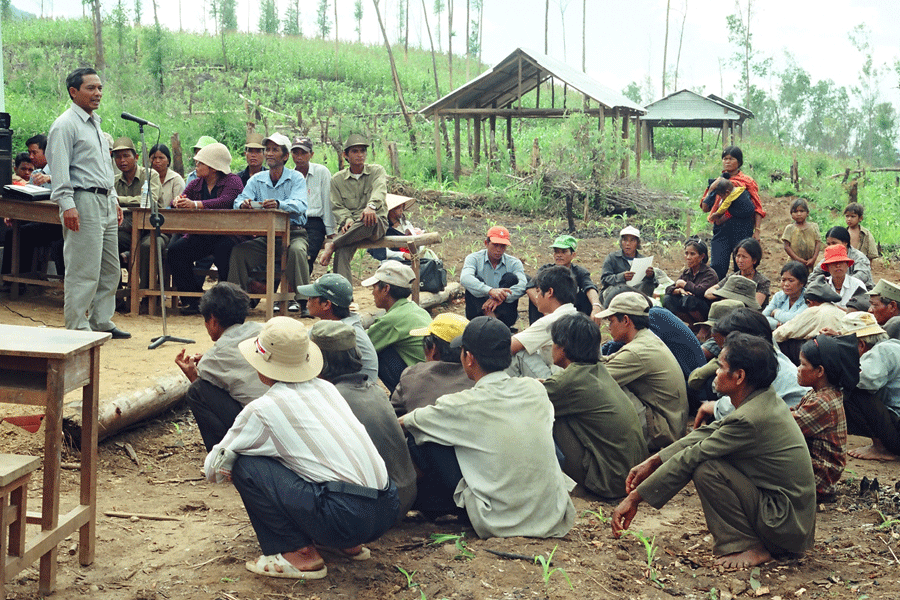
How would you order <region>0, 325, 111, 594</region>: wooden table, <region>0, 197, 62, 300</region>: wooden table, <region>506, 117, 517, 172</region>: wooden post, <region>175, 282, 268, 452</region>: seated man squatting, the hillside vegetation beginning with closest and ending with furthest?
<region>0, 325, 111, 594</region>: wooden table, <region>175, 282, 268, 452</region>: seated man squatting, <region>0, 197, 62, 300</region>: wooden table, the hillside vegetation, <region>506, 117, 517, 172</region>: wooden post

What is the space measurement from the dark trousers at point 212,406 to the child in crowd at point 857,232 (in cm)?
671

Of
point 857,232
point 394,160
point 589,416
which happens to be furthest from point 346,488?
point 394,160

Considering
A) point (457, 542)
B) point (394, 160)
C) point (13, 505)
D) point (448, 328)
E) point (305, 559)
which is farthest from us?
point (394, 160)

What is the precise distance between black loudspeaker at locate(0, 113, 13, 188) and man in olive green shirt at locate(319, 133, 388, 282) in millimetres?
2671

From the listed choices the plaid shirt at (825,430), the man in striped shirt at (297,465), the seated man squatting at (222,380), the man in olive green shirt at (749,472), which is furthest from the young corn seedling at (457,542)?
the plaid shirt at (825,430)

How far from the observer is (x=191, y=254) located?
7691 mm

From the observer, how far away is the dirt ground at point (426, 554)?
3.42 metres

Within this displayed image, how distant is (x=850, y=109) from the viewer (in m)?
51.2

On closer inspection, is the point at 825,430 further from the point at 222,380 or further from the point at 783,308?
A: the point at 222,380

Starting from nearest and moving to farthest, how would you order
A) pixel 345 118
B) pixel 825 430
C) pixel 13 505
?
pixel 13 505 → pixel 825 430 → pixel 345 118

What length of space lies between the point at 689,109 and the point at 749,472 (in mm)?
25759

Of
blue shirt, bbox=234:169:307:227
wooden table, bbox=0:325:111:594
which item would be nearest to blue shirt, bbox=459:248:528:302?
blue shirt, bbox=234:169:307:227

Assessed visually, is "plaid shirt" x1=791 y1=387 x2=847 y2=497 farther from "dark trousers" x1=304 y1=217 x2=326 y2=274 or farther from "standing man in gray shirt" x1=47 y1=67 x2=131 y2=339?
Result: "dark trousers" x1=304 y1=217 x2=326 y2=274

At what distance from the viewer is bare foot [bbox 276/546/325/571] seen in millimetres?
3453
